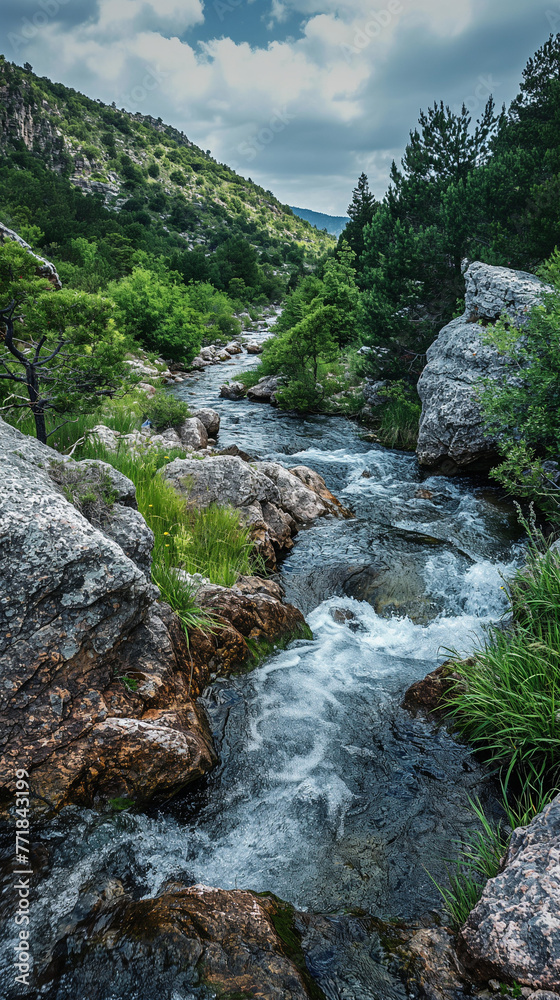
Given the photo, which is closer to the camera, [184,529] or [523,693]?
[523,693]

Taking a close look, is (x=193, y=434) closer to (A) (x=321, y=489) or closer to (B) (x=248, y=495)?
(A) (x=321, y=489)

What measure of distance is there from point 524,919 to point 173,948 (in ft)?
6.11

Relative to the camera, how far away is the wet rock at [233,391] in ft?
69.9

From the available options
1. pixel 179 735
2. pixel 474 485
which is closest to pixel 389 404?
pixel 474 485

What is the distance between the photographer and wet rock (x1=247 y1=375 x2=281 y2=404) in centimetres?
2088

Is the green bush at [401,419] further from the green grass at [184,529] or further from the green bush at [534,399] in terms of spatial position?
the green grass at [184,529]

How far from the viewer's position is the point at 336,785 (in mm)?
4086

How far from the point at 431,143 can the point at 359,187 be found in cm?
3499

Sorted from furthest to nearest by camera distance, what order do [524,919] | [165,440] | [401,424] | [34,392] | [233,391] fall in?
[233,391] < [401,424] < [165,440] < [34,392] < [524,919]

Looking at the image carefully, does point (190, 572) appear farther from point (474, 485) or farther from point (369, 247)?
point (369, 247)

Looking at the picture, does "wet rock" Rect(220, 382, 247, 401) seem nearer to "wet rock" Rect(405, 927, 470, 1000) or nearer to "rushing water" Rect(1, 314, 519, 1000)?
"rushing water" Rect(1, 314, 519, 1000)

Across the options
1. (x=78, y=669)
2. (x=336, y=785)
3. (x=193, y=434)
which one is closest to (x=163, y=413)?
(x=193, y=434)

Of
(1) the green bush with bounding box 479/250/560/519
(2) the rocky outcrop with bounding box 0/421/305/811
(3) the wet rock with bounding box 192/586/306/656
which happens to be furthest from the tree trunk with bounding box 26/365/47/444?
(1) the green bush with bounding box 479/250/560/519

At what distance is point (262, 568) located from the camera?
7.41 metres
